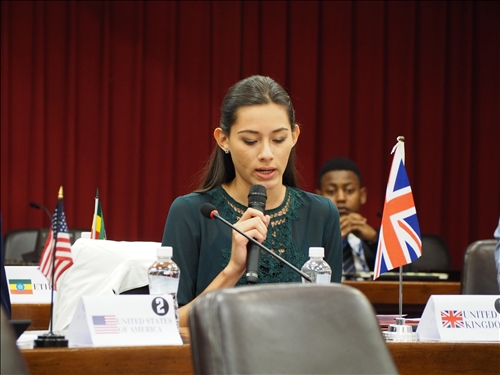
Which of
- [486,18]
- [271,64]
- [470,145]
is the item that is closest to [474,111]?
[470,145]

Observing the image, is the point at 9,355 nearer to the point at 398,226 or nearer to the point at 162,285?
the point at 162,285

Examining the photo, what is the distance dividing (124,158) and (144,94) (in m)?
0.52

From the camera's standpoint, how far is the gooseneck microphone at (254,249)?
6.75ft

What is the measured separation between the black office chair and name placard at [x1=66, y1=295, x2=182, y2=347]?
1.45ft

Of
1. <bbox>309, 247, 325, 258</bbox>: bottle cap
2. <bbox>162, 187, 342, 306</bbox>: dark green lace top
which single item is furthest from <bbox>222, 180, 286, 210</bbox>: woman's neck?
<bbox>309, 247, 325, 258</bbox>: bottle cap

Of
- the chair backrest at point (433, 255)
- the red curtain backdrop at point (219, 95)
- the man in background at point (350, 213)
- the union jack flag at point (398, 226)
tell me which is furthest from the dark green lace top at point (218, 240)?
the red curtain backdrop at point (219, 95)

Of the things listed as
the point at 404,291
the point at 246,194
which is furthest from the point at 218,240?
→ the point at 404,291

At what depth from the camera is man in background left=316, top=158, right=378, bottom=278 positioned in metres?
5.07

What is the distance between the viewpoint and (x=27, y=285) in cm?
317

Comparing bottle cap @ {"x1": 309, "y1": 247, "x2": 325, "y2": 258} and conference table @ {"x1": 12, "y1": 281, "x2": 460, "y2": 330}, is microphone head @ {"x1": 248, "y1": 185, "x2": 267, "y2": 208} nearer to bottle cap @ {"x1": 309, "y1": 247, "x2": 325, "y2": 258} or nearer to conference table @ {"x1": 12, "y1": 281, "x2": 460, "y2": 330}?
bottle cap @ {"x1": 309, "y1": 247, "x2": 325, "y2": 258}

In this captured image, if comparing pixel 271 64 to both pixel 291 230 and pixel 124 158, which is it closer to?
pixel 124 158

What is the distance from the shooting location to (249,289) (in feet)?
4.58

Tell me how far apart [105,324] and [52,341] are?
113mm

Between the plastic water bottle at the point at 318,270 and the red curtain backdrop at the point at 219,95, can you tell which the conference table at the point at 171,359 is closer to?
the plastic water bottle at the point at 318,270
